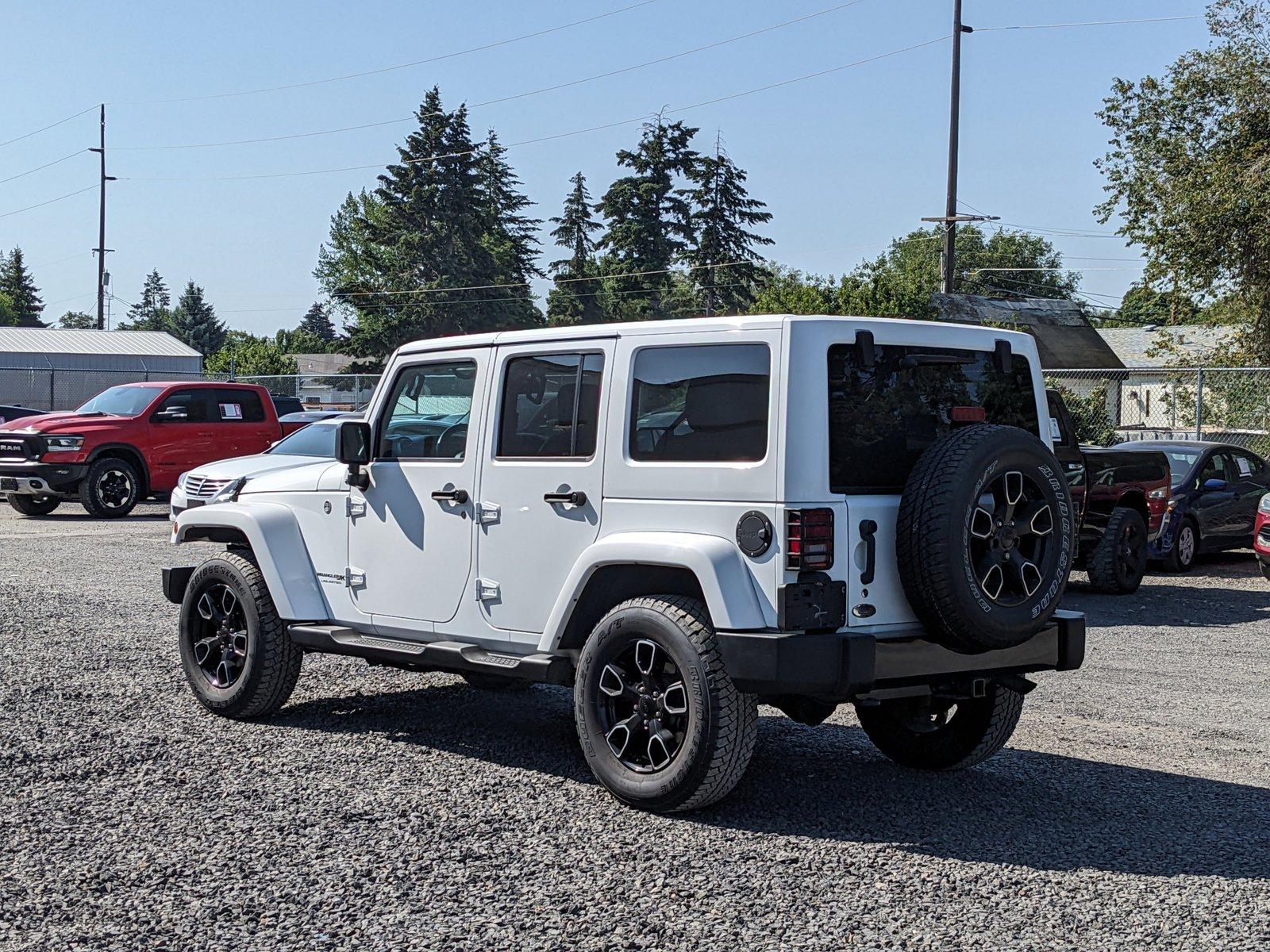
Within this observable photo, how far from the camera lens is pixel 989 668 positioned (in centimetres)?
602

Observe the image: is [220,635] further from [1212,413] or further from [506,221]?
[506,221]

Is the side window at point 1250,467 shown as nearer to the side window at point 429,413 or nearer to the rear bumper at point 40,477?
the side window at point 429,413

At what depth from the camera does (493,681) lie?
785cm

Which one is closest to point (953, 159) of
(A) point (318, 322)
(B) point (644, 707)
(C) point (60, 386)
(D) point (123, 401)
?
(D) point (123, 401)

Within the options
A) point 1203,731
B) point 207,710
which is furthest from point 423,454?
point 1203,731

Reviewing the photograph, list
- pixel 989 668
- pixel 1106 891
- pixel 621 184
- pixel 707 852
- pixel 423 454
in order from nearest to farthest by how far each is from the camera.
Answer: pixel 1106 891 < pixel 707 852 < pixel 989 668 < pixel 423 454 < pixel 621 184

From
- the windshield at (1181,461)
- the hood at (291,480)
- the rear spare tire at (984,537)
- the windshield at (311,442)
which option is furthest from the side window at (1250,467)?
the hood at (291,480)

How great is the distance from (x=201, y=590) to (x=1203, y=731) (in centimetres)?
552

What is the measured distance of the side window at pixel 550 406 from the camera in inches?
249

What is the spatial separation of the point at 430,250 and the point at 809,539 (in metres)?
71.2

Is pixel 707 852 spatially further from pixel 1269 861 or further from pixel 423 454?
pixel 423 454

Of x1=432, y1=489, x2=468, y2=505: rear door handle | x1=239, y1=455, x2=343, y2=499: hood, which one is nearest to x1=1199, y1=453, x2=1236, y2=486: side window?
x1=239, y1=455, x2=343, y2=499: hood

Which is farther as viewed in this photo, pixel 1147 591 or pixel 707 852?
pixel 1147 591

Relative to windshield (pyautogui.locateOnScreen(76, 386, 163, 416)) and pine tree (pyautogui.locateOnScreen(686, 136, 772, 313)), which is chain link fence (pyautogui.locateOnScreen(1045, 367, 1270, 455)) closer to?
windshield (pyautogui.locateOnScreen(76, 386, 163, 416))
